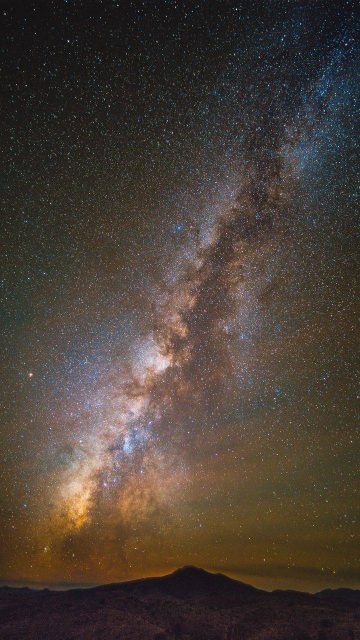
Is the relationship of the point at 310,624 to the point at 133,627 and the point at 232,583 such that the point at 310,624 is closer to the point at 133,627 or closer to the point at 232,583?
the point at 133,627

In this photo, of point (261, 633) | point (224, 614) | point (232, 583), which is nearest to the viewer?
point (261, 633)

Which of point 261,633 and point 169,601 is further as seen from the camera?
point 169,601

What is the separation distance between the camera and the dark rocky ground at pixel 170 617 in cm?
4650

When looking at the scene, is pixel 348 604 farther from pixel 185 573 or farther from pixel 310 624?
pixel 185 573

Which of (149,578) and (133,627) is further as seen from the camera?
(149,578)

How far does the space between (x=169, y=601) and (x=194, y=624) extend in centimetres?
1631

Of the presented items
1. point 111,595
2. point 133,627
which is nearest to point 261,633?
point 133,627

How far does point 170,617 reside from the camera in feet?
185

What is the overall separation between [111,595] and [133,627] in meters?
26.8

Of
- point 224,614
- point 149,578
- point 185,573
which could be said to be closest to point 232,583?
point 185,573

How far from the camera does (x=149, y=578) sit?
9450cm

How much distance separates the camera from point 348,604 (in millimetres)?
59500

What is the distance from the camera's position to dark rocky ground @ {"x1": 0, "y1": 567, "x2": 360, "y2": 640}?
4650 cm

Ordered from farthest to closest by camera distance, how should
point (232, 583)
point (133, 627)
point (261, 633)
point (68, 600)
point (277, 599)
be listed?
point (232, 583)
point (68, 600)
point (277, 599)
point (133, 627)
point (261, 633)
